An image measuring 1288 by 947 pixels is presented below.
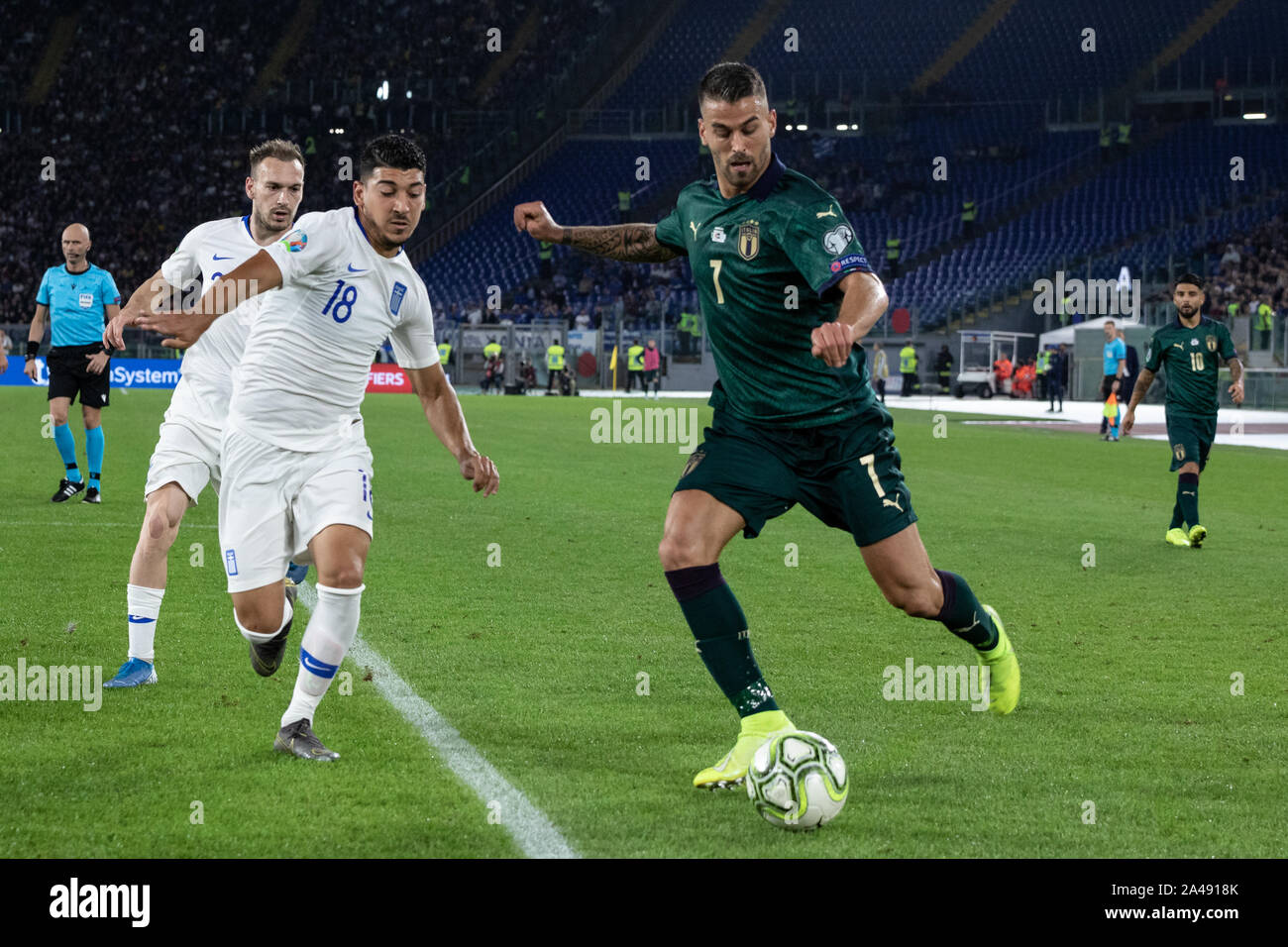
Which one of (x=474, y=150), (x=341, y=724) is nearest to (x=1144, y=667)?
(x=341, y=724)

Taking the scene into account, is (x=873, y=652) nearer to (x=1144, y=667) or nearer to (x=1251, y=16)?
(x=1144, y=667)

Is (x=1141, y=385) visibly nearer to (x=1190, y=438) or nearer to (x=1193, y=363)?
(x=1193, y=363)

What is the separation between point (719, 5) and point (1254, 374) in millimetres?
31741

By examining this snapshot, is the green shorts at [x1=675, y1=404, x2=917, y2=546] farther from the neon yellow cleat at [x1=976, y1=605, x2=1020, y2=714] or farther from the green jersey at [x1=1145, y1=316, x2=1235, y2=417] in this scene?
the green jersey at [x1=1145, y1=316, x2=1235, y2=417]

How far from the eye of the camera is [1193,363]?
38.8 ft

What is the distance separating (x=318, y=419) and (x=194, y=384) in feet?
5.65

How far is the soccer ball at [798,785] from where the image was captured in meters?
4.12

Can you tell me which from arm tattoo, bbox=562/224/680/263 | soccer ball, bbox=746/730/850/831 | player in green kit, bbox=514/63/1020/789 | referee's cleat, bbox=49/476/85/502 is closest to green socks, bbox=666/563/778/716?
player in green kit, bbox=514/63/1020/789

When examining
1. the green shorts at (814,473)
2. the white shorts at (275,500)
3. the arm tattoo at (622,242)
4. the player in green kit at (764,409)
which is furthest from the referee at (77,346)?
the green shorts at (814,473)

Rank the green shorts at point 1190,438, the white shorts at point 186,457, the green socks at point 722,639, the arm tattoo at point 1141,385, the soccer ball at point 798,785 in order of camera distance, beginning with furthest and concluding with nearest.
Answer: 1. the arm tattoo at point 1141,385
2. the green shorts at point 1190,438
3. the white shorts at point 186,457
4. the green socks at point 722,639
5. the soccer ball at point 798,785

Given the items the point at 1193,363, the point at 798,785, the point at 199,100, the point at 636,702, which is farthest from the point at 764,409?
the point at 199,100

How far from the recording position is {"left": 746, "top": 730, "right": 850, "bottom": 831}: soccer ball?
412cm

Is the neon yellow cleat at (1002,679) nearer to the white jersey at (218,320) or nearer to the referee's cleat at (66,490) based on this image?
the white jersey at (218,320)

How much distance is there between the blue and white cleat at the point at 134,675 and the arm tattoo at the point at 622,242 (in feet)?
7.82
